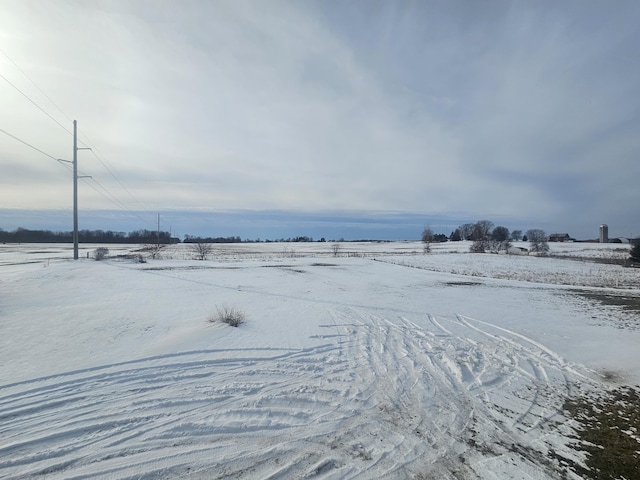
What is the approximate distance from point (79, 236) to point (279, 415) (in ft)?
518

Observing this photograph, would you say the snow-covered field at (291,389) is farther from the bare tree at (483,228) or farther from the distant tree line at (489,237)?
the bare tree at (483,228)

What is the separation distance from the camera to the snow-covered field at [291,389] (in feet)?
12.1

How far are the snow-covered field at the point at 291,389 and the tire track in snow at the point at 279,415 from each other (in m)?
0.02

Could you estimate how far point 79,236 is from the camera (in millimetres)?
127938

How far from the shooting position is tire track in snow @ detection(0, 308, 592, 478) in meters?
3.60

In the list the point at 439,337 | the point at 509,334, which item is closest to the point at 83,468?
the point at 439,337

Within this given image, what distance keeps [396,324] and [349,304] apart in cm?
357

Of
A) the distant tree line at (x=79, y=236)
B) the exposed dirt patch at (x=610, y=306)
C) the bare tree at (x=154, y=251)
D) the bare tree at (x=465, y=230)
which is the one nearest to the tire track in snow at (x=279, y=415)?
the exposed dirt patch at (x=610, y=306)

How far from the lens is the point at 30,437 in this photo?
3.88 meters

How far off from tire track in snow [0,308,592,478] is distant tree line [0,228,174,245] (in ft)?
335

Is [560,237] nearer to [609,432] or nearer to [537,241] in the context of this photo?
[537,241]

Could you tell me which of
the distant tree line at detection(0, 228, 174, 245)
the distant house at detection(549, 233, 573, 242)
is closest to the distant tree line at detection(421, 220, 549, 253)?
the distant house at detection(549, 233, 573, 242)

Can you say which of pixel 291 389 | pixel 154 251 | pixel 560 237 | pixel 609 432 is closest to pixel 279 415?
pixel 291 389

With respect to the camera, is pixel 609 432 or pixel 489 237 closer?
pixel 609 432
